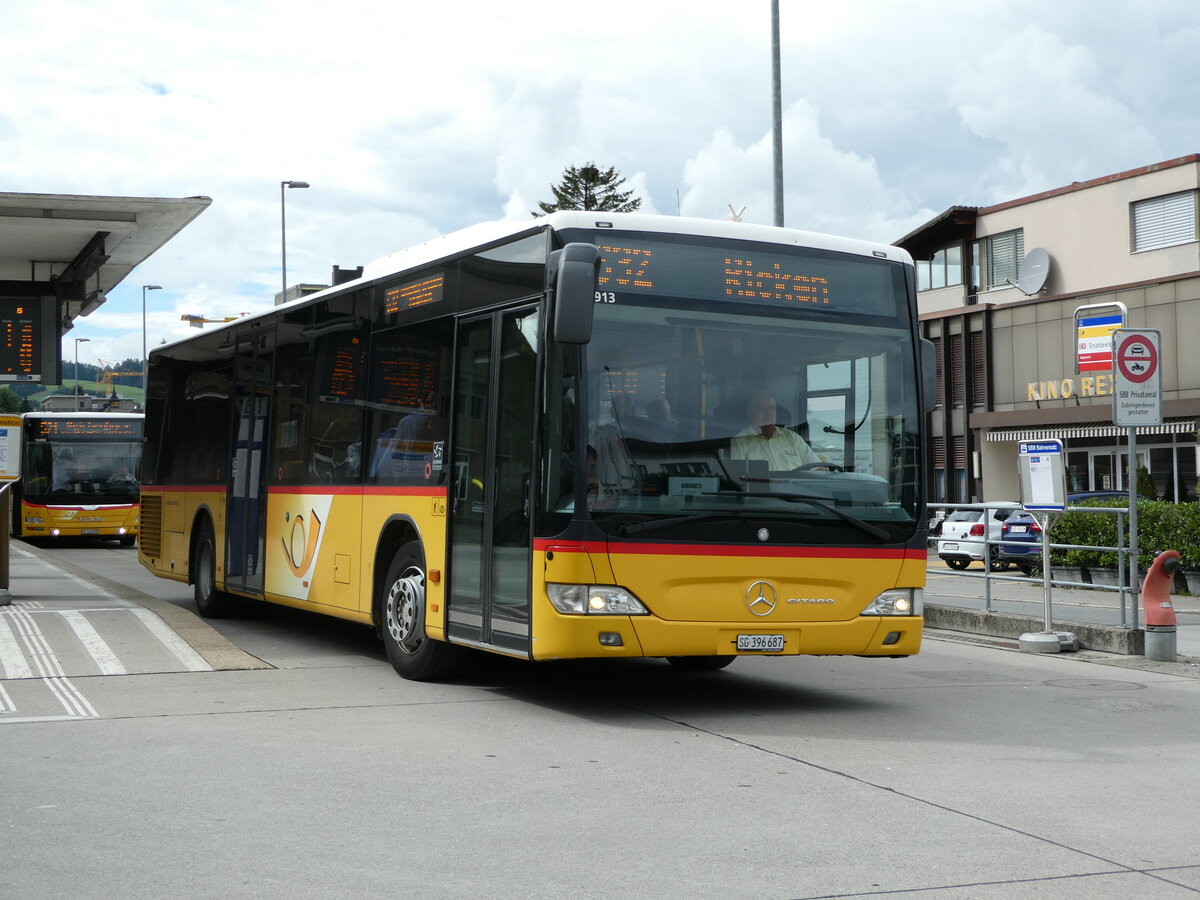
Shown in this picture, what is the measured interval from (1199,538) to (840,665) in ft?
37.6

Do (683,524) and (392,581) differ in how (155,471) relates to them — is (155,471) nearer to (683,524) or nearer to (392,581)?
(392,581)

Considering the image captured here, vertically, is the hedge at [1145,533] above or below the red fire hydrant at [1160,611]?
above

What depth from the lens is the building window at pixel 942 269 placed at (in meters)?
48.9

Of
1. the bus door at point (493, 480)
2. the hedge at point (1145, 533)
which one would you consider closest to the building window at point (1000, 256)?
the hedge at point (1145, 533)

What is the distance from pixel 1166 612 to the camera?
12.7 m

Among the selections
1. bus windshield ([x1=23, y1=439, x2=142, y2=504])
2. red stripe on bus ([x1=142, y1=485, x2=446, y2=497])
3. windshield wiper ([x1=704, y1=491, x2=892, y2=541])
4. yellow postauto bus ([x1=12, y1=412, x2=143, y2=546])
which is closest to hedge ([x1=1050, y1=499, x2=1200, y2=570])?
red stripe on bus ([x1=142, y1=485, x2=446, y2=497])

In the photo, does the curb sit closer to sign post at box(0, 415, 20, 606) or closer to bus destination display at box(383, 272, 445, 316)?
bus destination display at box(383, 272, 445, 316)

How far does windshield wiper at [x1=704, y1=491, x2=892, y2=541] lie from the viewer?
893cm

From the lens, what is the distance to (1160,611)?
12609mm

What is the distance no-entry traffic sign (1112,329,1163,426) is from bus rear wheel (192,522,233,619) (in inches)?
346

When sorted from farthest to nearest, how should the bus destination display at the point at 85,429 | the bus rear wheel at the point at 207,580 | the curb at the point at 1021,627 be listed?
the bus destination display at the point at 85,429
the bus rear wheel at the point at 207,580
the curb at the point at 1021,627

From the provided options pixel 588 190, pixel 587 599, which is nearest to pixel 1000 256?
pixel 588 190

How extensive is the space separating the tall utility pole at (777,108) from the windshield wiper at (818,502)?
12.6 meters

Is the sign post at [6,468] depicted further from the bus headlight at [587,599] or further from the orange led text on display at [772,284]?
the orange led text on display at [772,284]
